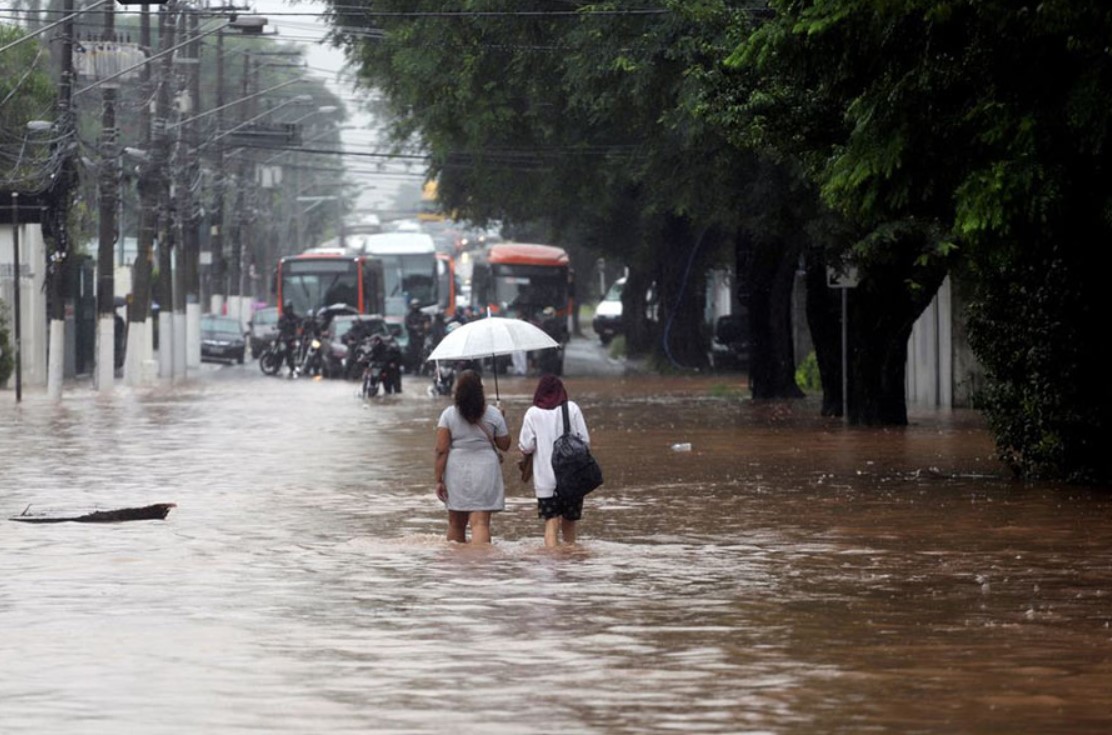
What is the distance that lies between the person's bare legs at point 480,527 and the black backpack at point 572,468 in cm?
63

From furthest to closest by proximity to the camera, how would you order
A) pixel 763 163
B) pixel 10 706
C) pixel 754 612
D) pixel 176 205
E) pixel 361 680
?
pixel 176 205, pixel 763 163, pixel 754 612, pixel 361 680, pixel 10 706

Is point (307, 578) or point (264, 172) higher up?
point (264, 172)

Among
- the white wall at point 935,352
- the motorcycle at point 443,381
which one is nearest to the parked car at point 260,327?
the motorcycle at point 443,381

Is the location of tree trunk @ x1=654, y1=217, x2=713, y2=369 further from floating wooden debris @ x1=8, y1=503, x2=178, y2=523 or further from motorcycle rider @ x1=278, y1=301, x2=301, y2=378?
floating wooden debris @ x1=8, y1=503, x2=178, y2=523

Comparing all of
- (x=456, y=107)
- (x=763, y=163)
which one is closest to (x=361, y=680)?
(x=763, y=163)

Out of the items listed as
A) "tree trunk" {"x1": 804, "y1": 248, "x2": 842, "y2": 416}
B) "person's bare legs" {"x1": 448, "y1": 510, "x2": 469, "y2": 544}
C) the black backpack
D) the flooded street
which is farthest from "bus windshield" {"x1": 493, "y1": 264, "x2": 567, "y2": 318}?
the black backpack

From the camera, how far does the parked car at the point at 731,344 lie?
61.1 metres

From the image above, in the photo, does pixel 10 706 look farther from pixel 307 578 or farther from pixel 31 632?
pixel 307 578

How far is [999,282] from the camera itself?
22875 mm

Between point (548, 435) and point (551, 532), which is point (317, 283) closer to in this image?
point (551, 532)

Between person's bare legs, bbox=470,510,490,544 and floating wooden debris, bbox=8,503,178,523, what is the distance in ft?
11.8

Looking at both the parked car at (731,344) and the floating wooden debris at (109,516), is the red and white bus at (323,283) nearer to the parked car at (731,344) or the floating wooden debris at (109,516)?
the parked car at (731,344)

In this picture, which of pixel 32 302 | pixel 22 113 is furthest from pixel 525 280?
pixel 22 113

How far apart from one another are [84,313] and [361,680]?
49.7m
